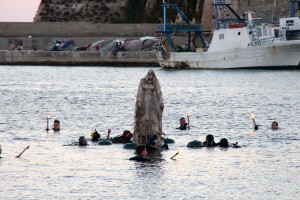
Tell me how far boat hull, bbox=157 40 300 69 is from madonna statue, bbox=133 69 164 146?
177 ft

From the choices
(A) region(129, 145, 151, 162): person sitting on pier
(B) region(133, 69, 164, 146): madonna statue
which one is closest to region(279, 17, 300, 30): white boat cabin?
(B) region(133, 69, 164, 146): madonna statue

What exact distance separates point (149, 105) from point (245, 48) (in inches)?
2184

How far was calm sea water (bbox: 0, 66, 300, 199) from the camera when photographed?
2973cm

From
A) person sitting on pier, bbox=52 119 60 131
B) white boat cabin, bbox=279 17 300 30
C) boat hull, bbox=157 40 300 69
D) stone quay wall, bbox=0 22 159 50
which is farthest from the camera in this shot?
stone quay wall, bbox=0 22 159 50

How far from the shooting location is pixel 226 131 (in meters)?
43.5

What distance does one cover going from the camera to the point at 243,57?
3558 inches

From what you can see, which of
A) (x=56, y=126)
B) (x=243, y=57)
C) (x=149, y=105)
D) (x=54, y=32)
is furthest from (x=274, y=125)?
(x=54, y=32)

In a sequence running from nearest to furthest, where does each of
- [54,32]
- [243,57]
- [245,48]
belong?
1. [245,48]
2. [243,57]
3. [54,32]

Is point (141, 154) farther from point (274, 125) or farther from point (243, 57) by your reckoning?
point (243, 57)

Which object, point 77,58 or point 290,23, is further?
point 77,58

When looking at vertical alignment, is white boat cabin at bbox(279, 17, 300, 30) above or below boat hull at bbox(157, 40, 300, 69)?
above

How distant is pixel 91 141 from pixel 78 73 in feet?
205

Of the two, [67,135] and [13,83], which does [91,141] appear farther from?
[13,83]

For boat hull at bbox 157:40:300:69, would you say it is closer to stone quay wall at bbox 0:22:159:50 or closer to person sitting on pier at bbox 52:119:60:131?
stone quay wall at bbox 0:22:159:50
